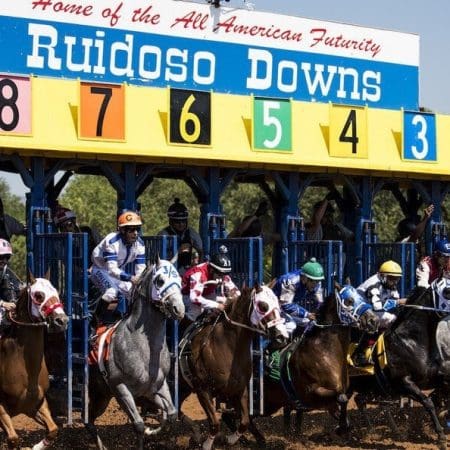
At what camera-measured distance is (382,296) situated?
12.2m

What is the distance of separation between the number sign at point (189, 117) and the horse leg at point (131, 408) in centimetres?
305

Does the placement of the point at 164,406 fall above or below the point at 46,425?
above

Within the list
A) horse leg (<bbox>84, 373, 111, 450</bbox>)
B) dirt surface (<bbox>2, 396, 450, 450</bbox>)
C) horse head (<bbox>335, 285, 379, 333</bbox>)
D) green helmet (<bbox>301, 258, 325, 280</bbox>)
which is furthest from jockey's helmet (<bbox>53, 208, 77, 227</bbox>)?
horse head (<bbox>335, 285, 379, 333</bbox>)

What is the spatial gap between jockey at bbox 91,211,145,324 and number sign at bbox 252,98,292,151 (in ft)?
8.34

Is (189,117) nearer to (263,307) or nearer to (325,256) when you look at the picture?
(325,256)

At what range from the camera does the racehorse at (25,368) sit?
9734 millimetres

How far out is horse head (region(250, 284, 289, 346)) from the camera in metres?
10.4

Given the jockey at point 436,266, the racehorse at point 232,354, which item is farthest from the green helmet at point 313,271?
the jockey at point 436,266

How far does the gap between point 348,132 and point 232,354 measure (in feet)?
12.7

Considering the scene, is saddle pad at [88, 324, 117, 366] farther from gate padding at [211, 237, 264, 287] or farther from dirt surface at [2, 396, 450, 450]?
gate padding at [211, 237, 264, 287]

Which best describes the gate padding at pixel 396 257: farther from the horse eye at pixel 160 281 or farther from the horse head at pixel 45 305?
the horse head at pixel 45 305

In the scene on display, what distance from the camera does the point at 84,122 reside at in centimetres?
1153

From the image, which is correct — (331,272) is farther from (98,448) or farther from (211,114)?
(98,448)

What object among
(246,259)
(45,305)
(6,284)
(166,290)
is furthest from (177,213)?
(45,305)
